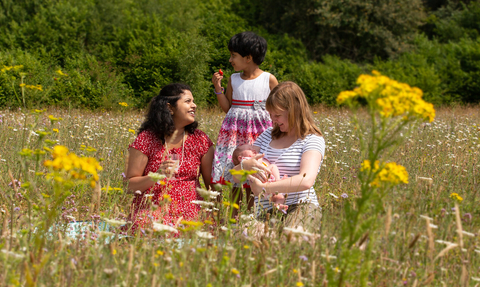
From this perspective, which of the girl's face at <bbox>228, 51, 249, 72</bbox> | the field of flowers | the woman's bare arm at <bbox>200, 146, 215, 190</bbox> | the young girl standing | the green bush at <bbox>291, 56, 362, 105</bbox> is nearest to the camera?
the field of flowers

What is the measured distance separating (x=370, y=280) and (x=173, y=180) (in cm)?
190

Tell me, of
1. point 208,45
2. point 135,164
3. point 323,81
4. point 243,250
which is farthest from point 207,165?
point 323,81

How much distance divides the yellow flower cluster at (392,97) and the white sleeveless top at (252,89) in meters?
2.65

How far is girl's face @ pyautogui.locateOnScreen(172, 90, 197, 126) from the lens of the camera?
3623 millimetres

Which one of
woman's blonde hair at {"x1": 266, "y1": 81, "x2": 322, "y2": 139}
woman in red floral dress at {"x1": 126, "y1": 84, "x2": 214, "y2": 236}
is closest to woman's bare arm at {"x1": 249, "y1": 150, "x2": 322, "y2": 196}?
woman's blonde hair at {"x1": 266, "y1": 81, "x2": 322, "y2": 139}

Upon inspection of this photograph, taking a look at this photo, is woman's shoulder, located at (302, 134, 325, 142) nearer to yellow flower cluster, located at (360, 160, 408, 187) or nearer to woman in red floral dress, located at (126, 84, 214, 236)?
woman in red floral dress, located at (126, 84, 214, 236)

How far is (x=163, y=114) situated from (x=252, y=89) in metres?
0.99

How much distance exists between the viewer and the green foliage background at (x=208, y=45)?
46.4ft

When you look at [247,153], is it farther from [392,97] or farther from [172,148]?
[392,97]

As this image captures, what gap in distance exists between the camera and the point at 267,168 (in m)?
2.95

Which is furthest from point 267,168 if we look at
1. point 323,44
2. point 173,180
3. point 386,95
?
point 323,44

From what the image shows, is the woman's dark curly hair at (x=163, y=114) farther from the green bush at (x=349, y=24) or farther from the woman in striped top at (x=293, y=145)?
the green bush at (x=349, y=24)

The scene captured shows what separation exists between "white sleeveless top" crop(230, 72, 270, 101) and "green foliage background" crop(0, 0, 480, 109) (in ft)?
20.8

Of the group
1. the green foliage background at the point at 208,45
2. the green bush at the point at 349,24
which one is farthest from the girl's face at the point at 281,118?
the green bush at the point at 349,24
